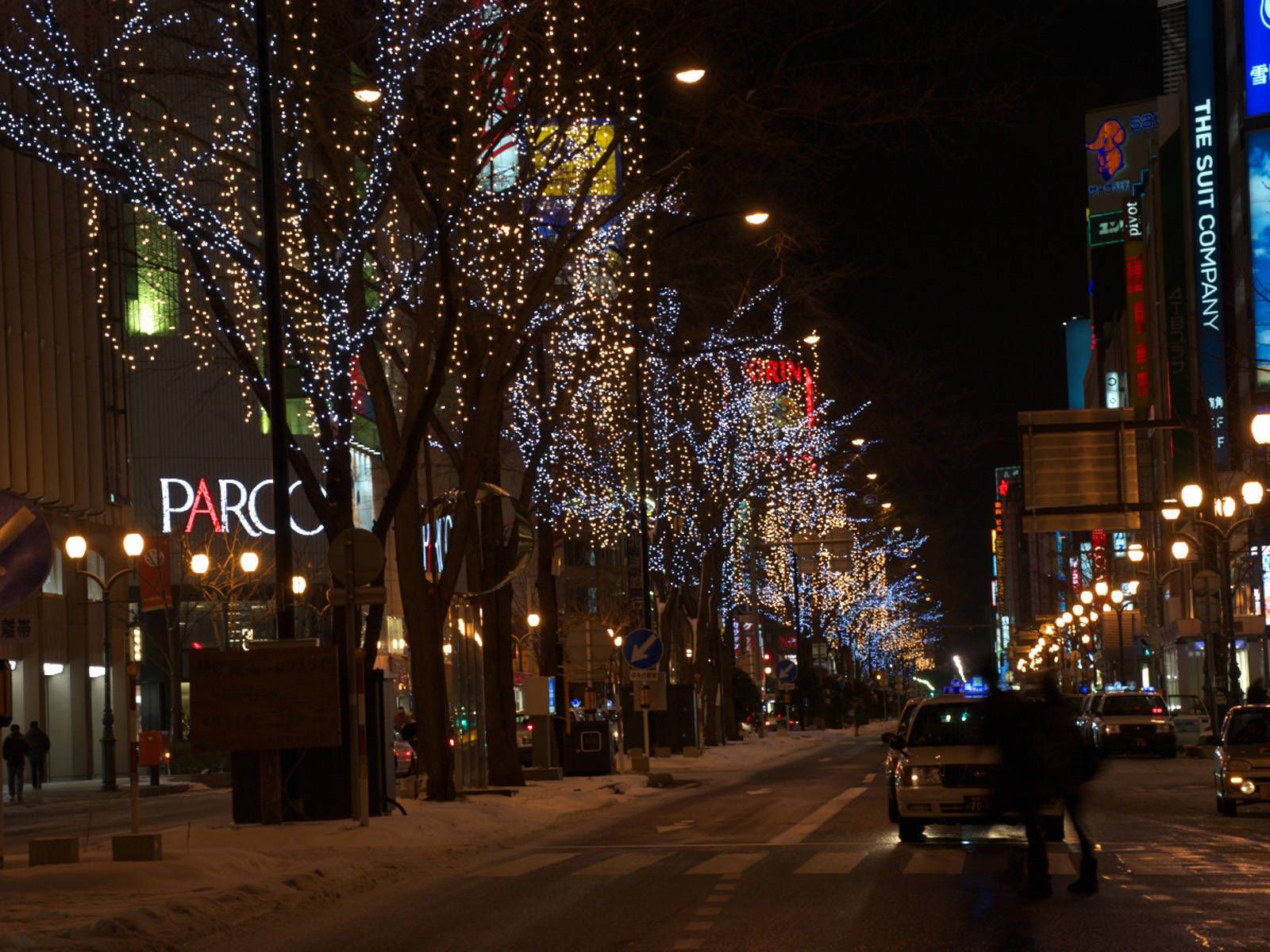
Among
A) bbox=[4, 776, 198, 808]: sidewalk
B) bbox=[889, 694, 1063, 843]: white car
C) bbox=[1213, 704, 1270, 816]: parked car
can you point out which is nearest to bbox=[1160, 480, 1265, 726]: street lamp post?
bbox=[1213, 704, 1270, 816]: parked car

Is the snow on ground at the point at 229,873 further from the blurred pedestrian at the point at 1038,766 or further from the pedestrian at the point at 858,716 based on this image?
the pedestrian at the point at 858,716

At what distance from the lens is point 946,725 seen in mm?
20719

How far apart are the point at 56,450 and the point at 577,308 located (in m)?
28.4

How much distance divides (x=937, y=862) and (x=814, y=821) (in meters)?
6.18

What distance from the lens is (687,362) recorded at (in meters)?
40.6

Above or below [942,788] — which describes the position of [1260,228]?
above

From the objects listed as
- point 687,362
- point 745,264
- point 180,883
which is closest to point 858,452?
point 687,362

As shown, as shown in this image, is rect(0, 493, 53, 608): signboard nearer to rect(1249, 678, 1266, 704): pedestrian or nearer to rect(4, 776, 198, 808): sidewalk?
rect(1249, 678, 1266, 704): pedestrian

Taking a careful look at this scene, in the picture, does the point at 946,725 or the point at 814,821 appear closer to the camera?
the point at 946,725

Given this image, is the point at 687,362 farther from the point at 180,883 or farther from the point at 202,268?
the point at 180,883

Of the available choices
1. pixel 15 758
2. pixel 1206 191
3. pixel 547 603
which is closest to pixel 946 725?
pixel 547 603

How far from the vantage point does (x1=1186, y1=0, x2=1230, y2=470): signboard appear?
249 ft

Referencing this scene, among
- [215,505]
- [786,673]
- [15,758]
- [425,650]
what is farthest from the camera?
[215,505]

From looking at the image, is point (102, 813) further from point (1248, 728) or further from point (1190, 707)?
point (1190, 707)
